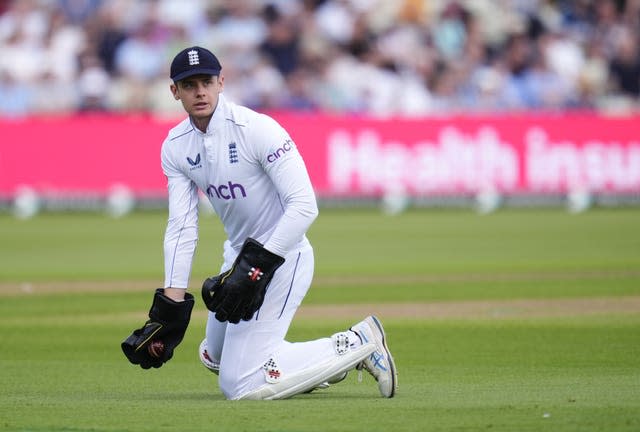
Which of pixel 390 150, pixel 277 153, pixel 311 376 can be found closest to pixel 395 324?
pixel 311 376

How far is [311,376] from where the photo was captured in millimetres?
7887

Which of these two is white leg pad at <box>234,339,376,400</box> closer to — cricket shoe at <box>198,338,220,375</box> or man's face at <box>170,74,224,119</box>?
cricket shoe at <box>198,338,220,375</box>

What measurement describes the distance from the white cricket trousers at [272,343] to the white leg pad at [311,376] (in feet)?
0.12

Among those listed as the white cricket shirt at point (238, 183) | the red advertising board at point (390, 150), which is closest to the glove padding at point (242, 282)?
the white cricket shirt at point (238, 183)

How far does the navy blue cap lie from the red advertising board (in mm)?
17980

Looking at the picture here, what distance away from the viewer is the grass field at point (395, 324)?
7.21m

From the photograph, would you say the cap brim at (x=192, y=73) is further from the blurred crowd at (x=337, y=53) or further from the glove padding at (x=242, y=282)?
the blurred crowd at (x=337, y=53)

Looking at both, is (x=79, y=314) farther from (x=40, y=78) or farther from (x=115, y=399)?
(x=40, y=78)

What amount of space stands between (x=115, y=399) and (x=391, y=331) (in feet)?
14.5

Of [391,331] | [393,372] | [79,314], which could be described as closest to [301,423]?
[393,372]

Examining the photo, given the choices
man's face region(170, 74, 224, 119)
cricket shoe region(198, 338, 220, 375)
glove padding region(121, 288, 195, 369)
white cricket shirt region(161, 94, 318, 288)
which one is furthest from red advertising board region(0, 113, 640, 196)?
man's face region(170, 74, 224, 119)

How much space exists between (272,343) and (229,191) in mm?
915

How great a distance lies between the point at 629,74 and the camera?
28.1 meters

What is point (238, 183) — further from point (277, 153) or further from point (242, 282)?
point (242, 282)
